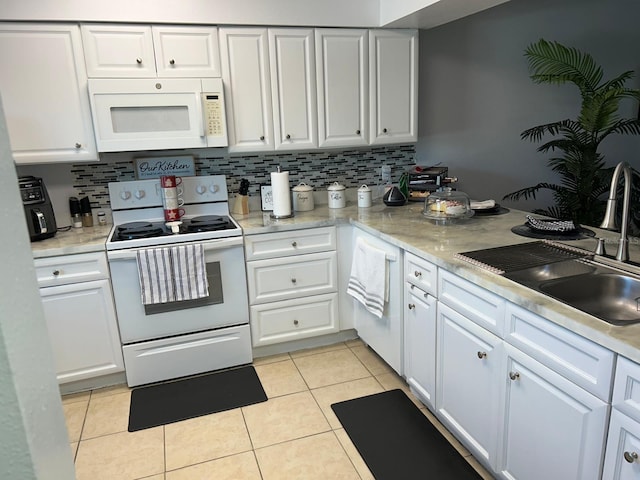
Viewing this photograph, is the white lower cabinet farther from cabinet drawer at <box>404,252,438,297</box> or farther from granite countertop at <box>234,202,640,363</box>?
cabinet drawer at <box>404,252,438,297</box>

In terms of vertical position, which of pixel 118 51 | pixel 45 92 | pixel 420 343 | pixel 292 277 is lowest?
pixel 420 343

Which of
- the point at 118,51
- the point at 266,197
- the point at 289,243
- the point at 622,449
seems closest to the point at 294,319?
the point at 289,243

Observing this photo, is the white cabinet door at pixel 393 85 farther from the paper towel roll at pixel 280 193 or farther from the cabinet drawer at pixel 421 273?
the cabinet drawer at pixel 421 273

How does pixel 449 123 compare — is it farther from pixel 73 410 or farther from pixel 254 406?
pixel 73 410

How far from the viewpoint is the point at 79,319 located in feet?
8.36

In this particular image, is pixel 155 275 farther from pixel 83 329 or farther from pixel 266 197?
pixel 266 197

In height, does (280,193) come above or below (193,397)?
above

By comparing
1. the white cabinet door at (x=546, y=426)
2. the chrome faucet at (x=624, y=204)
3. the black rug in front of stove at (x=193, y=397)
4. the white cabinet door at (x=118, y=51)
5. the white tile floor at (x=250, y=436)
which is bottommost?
the white tile floor at (x=250, y=436)

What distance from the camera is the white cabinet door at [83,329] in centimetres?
250

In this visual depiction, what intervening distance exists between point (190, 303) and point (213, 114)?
113 cm

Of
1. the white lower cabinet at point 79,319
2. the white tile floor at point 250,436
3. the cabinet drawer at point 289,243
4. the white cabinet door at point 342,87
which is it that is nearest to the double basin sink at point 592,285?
the white tile floor at point 250,436

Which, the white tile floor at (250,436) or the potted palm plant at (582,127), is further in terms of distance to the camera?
the potted palm plant at (582,127)

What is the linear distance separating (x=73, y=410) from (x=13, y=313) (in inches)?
97.2

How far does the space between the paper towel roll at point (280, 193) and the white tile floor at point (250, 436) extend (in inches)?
39.1
